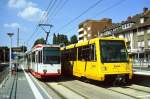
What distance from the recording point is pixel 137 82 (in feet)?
67.0

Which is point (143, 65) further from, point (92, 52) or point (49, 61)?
point (92, 52)

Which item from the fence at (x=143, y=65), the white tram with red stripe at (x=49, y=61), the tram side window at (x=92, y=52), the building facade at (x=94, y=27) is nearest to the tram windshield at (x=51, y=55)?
the white tram with red stripe at (x=49, y=61)

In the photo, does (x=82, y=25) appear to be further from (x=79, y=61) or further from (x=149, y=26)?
(x=79, y=61)

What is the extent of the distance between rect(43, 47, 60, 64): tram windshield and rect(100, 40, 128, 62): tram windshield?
6475mm

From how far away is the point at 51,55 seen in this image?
1001 inches

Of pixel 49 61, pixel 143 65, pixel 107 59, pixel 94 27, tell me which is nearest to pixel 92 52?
pixel 107 59

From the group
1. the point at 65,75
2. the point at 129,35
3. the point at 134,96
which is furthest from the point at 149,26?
the point at 134,96

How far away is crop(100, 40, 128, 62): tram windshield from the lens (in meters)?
19.6

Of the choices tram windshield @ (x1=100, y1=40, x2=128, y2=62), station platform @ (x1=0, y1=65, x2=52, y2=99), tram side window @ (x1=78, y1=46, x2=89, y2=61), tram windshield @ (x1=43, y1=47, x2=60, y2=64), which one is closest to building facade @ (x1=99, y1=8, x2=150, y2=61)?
tram windshield @ (x1=43, y1=47, x2=60, y2=64)

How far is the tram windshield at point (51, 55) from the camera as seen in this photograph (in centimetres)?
2522

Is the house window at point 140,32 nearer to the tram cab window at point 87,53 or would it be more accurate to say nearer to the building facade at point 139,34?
the building facade at point 139,34

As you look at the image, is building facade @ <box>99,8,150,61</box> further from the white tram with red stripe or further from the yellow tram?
the yellow tram

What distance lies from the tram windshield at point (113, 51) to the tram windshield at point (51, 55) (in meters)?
6.47

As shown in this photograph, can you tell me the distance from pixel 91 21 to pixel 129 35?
143ft
